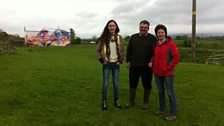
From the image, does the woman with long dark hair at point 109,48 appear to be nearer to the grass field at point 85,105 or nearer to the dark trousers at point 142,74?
the dark trousers at point 142,74

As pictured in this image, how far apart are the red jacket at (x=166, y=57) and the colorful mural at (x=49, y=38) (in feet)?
146

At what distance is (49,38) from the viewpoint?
48.9 m

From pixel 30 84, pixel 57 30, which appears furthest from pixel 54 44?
pixel 30 84

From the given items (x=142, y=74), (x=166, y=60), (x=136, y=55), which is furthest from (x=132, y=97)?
(x=166, y=60)

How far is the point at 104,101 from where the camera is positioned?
575cm

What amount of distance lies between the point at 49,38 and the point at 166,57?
4596 centimetres

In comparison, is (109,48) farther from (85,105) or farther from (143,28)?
(85,105)

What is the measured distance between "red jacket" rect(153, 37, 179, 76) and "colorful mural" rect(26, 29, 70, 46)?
Answer: 44594 mm

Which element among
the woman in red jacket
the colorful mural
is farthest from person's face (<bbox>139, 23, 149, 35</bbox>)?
the colorful mural

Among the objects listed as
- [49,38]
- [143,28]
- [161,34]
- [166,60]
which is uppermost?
[49,38]

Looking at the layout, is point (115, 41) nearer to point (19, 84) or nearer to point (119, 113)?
point (119, 113)

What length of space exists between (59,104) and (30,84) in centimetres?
251

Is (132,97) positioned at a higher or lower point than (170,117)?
higher

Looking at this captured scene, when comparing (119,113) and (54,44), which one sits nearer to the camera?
(119,113)
